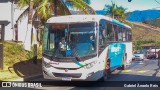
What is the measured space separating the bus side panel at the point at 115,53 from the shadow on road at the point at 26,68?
15.0 feet

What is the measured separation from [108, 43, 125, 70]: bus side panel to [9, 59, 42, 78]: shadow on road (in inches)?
180

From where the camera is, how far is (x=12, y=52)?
964 inches

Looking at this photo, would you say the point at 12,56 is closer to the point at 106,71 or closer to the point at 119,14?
the point at 106,71

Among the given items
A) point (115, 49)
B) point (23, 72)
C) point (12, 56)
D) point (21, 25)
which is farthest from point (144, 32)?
point (23, 72)

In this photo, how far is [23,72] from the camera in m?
20.7

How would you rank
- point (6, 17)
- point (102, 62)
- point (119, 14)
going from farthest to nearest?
point (119, 14) < point (6, 17) < point (102, 62)

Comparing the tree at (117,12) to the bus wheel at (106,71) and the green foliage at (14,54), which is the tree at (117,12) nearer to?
the green foliage at (14,54)

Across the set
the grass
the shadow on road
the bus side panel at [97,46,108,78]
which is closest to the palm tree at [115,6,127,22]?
the grass

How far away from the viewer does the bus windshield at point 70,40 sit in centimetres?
1545

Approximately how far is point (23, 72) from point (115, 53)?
5.34 m

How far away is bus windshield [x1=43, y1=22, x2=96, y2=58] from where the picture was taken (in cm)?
1545

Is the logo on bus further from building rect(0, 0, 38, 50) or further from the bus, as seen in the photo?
building rect(0, 0, 38, 50)

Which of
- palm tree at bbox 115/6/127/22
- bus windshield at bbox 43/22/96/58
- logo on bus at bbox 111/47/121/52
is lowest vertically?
logo on bus at bbox 111/47/121/52

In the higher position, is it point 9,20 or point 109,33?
point 9,20
